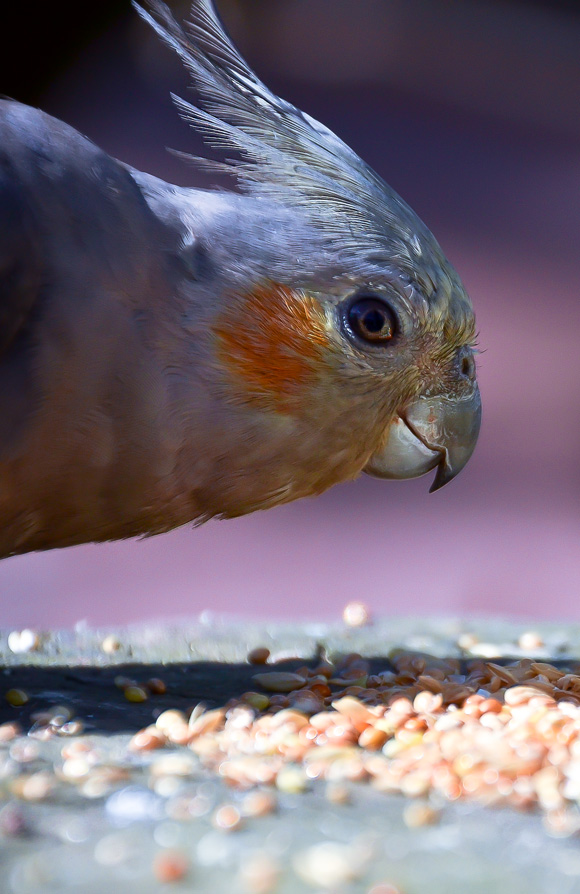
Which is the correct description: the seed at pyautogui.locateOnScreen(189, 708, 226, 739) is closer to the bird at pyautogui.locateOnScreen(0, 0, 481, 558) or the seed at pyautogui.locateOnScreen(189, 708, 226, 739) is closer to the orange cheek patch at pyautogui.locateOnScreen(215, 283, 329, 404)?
the bird at pyautogui.locateOnScreen(0, 0, 481, 558)

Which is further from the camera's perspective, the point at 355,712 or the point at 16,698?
the point at 16,698

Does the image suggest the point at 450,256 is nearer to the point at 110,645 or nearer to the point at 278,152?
the point at 278,152

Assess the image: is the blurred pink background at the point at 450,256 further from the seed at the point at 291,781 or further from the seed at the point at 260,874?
the seed at the point at 260,874

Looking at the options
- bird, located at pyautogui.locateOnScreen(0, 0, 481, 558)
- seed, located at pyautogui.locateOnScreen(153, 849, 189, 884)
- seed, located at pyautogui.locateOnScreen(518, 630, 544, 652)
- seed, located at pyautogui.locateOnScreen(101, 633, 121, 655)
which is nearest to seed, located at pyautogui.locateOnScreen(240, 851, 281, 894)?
seed, located at pyautogui.locateOnScreen(153, 849, 189, 884)

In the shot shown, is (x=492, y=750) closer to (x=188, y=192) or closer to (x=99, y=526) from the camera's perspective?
(x=99, y=526)

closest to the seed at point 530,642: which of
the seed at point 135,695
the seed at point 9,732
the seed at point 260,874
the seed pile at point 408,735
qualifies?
the seed pile at point 408,735

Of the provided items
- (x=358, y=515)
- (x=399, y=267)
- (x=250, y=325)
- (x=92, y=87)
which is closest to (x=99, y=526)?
(x=250, y=325)

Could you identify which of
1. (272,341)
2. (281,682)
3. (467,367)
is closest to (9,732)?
(281,682)

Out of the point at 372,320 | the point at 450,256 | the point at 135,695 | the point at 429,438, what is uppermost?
the point at 450,256
